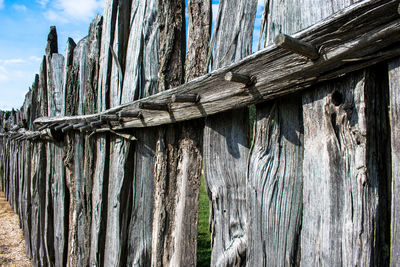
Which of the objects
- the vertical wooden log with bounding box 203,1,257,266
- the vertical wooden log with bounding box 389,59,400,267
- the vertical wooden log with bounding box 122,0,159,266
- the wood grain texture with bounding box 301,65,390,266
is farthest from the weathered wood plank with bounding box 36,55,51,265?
the vertical wooden log with bounding box 389,59,400,267

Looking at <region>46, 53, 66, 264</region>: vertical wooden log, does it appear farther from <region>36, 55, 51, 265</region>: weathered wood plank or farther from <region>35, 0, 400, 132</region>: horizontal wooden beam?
<region>35, 0, 400, 132</region>: horizontal wooden beam

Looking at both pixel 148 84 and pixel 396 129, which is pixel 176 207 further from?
pixel 396 129

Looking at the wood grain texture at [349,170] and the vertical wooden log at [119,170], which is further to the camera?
the vertical wooden log at [119,170]

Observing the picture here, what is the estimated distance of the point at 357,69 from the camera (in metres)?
0.92

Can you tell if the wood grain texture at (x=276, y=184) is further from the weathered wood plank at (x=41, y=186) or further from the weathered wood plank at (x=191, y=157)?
the weathered wood plank at (x=41, y=186)

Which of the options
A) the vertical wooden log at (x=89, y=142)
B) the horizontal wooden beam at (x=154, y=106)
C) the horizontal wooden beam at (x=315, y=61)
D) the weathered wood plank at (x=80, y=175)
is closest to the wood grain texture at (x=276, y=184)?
the horizontal wooden beam at (x=315, y=61)

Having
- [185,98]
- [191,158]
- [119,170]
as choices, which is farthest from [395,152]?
[119,170]

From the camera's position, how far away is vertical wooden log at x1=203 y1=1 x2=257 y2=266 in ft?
4.49

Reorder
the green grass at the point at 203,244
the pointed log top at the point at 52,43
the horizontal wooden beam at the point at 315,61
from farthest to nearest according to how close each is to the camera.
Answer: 1. the green grass at the point at 203,244
2. the pointed log top at the point at 52,43
3. the horizontal wooden beam at the point at 315,61

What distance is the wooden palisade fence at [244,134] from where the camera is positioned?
0.93m

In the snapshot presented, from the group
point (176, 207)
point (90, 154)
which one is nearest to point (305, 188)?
point (176, 207)

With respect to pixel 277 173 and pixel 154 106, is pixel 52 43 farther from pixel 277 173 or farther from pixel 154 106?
pixel 277 173

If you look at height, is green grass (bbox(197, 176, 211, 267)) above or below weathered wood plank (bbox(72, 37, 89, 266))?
below

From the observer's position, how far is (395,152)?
0.86 metres
